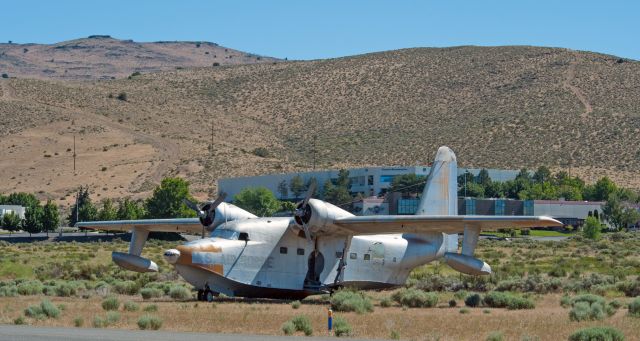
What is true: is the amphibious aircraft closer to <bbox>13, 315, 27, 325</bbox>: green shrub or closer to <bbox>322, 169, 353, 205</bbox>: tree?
<bbox>13, 315, 27, 325</bbox>: green shrub

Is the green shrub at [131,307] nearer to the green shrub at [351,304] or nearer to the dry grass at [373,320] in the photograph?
the dry grass at [373,320]

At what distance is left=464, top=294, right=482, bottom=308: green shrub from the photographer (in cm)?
4138

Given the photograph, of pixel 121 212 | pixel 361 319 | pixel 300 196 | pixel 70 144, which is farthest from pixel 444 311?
pixel 70 144

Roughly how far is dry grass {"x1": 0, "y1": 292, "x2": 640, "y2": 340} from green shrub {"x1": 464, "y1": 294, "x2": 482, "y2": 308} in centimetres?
96

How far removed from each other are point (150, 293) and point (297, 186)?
90.4 m

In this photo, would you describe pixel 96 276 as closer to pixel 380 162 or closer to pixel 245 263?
pixel 245 263

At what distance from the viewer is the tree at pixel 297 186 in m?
135

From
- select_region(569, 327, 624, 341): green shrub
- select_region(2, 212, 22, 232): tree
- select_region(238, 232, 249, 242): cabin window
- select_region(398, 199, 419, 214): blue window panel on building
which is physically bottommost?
select_region(2, 212, 22, 232): tree

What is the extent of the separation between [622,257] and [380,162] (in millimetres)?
87867

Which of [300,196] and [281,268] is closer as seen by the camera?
[281,268]

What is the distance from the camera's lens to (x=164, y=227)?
157 ft

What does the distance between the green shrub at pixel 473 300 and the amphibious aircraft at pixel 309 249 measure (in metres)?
1.78

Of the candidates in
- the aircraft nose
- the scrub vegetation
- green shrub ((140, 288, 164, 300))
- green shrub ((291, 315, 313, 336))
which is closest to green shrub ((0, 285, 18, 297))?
the scrub vegetation

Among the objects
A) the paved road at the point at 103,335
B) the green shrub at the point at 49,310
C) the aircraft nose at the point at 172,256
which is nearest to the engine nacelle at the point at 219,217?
the aircraft nose at the point at 172,256
